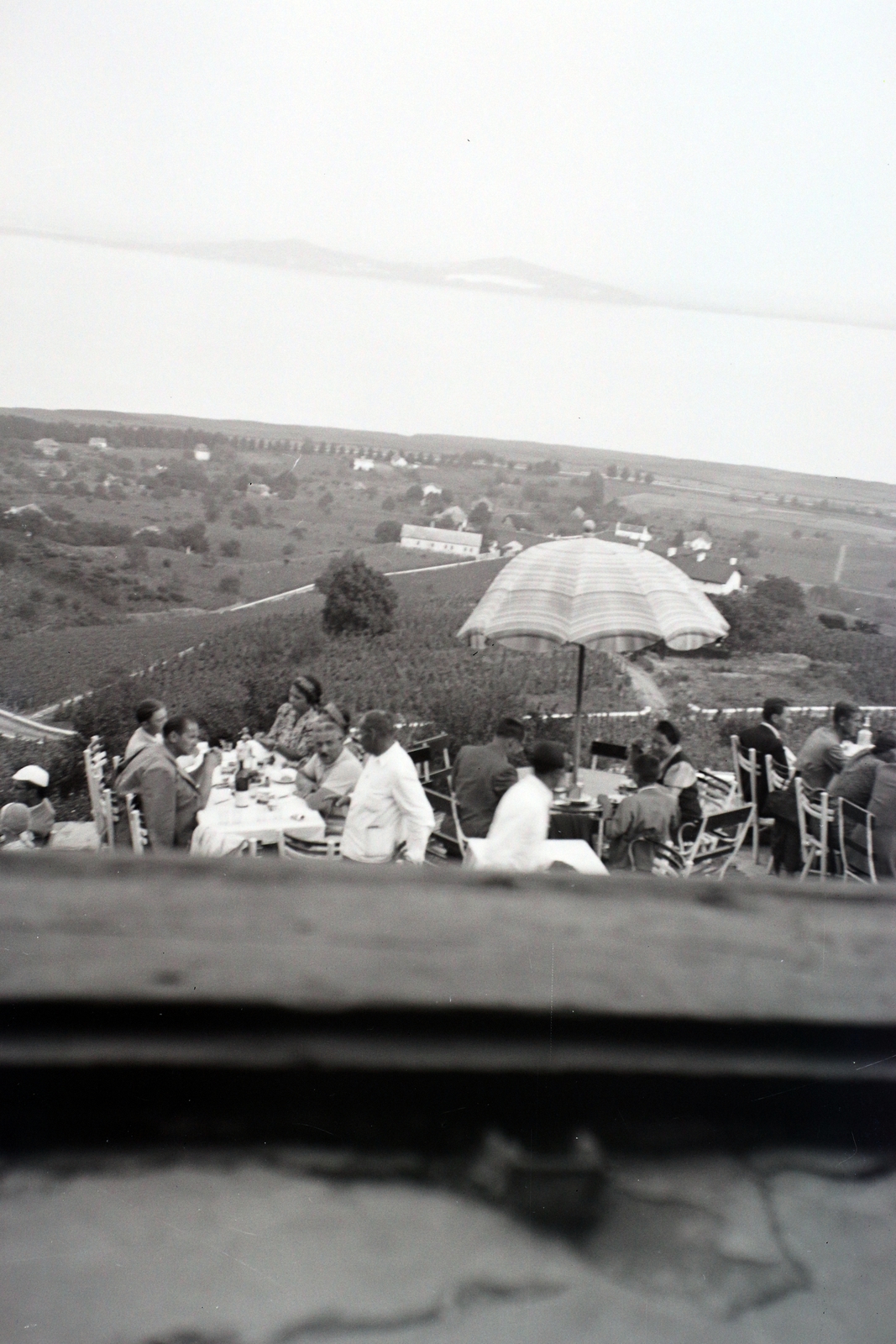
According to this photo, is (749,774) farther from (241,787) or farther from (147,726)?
(147,726)

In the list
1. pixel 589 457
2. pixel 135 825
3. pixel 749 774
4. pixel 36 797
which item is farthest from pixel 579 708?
pixel 36 797

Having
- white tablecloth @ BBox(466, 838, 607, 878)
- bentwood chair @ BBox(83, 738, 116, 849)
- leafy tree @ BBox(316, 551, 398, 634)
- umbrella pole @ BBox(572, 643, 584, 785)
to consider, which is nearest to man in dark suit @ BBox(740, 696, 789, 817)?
umbrella pole @ BBox(572, 643, 584, 785)

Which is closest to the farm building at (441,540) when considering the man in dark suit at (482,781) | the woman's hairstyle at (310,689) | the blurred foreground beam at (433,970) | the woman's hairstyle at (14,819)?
the woman's hairstyle at (310,689)

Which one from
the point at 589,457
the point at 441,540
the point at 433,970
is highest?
the point at 589,457

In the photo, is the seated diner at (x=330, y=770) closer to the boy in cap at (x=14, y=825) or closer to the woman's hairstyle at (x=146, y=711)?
the woman's hairstyle at (x=146, y=711)

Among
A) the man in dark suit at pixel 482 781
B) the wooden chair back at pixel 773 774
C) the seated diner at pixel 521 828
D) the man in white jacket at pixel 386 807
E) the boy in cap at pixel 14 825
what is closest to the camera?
the seated diner at pixel 521 828

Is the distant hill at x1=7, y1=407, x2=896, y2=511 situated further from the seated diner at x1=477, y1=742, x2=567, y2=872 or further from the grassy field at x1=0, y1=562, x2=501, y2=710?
the seated diner at x1=477, y1=742, x2=567, y2=872

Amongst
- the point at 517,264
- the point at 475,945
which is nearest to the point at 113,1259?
the point at 475,945
